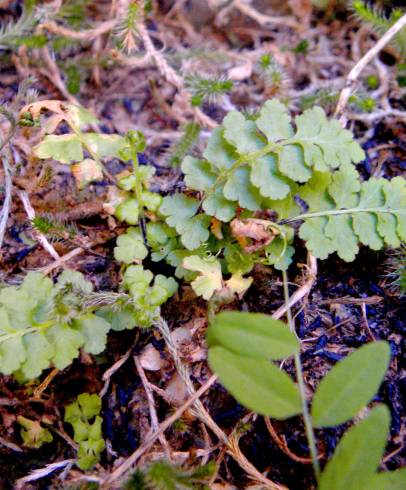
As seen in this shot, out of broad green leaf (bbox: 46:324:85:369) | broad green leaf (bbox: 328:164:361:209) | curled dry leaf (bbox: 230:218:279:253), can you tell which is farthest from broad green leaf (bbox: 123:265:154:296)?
broad green leaf (bbox: 328:164:361:209)

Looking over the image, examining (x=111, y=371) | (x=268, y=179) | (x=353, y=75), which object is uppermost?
(x=353, y=75)

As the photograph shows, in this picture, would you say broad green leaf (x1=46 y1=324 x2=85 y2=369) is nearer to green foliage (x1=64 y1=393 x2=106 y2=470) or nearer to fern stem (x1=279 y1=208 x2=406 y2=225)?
green foliage (x1=64 y1=393 x2=106 y2=470)

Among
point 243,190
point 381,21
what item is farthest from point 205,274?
point 381,21

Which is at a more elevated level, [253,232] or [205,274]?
[253,232]

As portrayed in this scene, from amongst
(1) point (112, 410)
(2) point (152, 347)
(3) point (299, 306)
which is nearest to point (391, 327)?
(3) point (299, 306)

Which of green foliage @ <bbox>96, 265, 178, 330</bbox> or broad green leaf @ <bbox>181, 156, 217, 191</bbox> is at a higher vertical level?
broad green leaf @ <bbox>181, 156, 217, 191</bbox>

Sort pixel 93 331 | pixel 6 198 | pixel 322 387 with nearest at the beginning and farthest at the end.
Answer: pixel 322 387
pixel 93 331
pixel 6 198

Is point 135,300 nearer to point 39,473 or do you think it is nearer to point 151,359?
point 151,359

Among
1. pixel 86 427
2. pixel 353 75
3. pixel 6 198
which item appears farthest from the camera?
pixel 353 75
